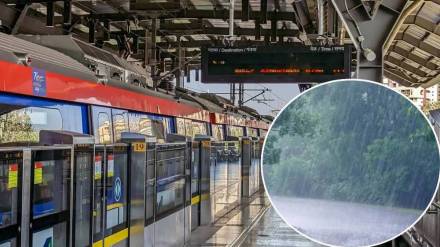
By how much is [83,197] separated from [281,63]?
259 inches

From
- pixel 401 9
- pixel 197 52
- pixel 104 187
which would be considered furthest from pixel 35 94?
pixel 197 52

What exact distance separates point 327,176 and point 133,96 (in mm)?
8932

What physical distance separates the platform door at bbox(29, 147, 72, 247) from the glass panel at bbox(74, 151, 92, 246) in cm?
25

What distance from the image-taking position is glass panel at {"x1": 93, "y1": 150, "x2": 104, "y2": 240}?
19.9 feet

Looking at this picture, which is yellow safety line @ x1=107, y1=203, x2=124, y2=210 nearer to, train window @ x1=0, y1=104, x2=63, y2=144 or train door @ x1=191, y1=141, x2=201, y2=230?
train window @ x1=0, y1=104, x2=63, y2=144

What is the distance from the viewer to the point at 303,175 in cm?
222

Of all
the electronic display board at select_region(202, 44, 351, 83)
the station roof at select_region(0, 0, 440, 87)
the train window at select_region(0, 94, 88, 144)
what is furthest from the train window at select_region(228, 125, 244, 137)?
the train window at select_region(0, 94, 88, 144)

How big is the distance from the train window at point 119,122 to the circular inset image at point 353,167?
7.54 meters

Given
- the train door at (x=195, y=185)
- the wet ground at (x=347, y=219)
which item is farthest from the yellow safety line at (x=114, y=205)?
the train door at (x=195, y=185)

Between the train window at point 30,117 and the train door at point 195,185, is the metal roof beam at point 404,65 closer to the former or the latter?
the train door at point 195,185

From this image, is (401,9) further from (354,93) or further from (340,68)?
(340,68)

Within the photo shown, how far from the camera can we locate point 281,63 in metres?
11.6

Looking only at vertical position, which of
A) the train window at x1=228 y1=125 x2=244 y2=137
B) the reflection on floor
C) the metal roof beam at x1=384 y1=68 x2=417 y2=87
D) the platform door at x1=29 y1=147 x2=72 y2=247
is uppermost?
the metal roof beam at x1=384 y1=68 x2=417 y2=87

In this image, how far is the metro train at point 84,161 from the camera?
177 inches
